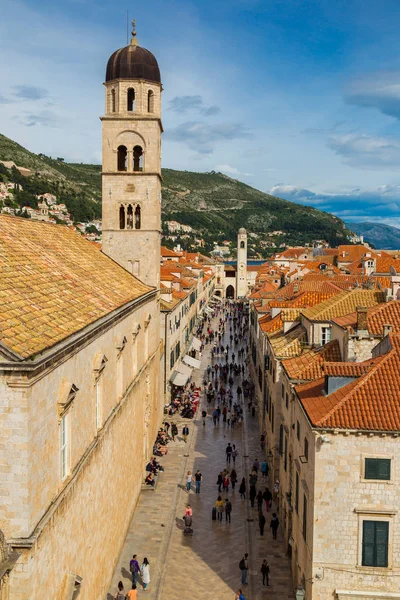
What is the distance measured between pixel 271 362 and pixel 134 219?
11639mm

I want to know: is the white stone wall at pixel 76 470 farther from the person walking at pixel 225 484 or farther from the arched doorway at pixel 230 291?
the arched doorway at pixel 230 291

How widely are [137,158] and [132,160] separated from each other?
92cm

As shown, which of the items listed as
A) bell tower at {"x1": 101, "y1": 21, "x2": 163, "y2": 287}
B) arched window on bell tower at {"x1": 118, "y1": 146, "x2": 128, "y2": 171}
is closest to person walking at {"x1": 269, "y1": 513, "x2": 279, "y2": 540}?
bell tower at {"x1": 101, "y1": 21, "x2": 163, "y2": 287}

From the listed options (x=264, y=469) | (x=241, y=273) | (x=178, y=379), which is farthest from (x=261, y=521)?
(x=241, y=273)

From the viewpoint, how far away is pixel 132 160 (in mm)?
33844

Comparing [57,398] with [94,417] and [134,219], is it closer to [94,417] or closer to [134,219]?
[94,417]

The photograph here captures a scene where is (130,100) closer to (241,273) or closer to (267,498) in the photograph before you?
(267,498)

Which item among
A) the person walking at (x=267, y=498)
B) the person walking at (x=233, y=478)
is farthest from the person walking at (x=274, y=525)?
the person walking at (x=233, y=478)

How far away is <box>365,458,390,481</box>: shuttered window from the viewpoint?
53.8 ft

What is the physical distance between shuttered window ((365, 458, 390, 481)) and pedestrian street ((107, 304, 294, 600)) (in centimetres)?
642

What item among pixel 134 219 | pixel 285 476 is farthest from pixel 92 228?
pixel 285 476

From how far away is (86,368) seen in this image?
16.5m

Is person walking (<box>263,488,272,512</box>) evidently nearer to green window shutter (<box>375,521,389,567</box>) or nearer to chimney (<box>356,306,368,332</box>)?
chimney (<box>356,306,368,332</box>)

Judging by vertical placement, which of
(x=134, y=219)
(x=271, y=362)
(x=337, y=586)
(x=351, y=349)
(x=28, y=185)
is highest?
(x=28, y=185)
